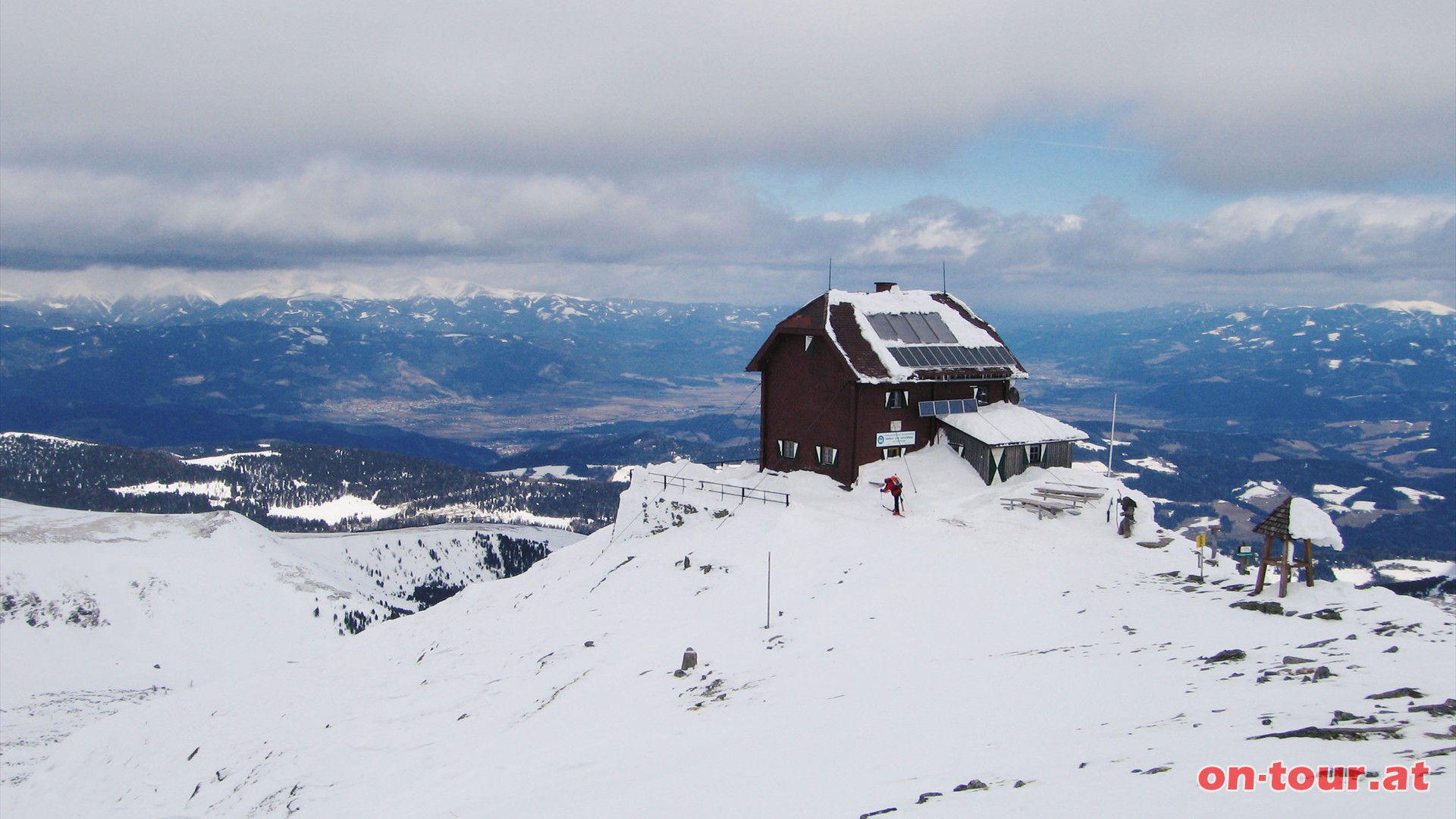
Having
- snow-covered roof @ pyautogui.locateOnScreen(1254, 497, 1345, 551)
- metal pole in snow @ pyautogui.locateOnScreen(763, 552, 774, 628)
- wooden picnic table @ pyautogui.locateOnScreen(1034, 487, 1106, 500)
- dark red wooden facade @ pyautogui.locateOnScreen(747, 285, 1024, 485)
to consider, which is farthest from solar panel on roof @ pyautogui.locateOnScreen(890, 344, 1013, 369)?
snow-covered roof @ pyautogui.locateOnScreen(1254, 497, 1345, 551)

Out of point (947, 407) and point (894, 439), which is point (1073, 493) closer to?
point (947, 407)

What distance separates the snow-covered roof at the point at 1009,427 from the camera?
43688 millimetres

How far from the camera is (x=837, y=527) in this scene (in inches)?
1453

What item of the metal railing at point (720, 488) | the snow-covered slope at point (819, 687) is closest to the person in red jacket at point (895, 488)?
the snow-covered slope at point (819, 687)

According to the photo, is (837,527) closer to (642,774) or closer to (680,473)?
(680,473)

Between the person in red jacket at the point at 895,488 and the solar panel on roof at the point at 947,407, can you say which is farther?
the solar panel on roof at the point at 947,407

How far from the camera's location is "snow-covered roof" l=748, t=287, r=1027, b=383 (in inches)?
1730

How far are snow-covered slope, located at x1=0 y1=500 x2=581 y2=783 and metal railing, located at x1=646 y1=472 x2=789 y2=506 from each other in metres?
51.1

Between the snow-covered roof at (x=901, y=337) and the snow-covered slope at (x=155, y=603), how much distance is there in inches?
2452

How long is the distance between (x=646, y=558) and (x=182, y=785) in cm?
2016

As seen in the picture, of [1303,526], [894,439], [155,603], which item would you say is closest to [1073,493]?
[894,439]

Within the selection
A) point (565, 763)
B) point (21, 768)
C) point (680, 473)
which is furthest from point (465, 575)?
point (565, 763)

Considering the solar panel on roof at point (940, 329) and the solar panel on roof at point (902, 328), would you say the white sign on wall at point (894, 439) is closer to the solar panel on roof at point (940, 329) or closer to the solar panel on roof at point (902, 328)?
the solar panel on roof at point (902, 328)

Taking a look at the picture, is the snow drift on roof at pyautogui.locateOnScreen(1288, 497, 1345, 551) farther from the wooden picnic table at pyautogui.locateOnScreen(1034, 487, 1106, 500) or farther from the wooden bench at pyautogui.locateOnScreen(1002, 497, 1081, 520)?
the wooden picnic table at pyautogui.locateOnScreen(1034, 487, 1106, 500)
